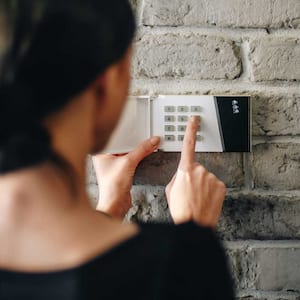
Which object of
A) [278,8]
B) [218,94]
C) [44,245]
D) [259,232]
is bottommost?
[259,232]

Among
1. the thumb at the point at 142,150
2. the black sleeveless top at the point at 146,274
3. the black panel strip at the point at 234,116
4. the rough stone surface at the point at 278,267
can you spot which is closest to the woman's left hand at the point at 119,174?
the thumb at the point at 142,150

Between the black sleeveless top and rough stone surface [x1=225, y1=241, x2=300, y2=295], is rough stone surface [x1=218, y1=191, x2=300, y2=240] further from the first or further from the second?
the black sleeveless top

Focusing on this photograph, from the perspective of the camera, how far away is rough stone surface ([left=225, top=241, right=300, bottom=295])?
1.04 metres

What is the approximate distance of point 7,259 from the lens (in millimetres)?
574

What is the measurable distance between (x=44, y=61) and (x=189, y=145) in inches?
18.8

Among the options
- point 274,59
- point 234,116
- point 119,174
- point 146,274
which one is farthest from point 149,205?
point 146,274

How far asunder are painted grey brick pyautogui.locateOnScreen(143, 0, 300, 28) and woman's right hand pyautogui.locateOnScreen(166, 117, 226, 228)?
0.17 metres

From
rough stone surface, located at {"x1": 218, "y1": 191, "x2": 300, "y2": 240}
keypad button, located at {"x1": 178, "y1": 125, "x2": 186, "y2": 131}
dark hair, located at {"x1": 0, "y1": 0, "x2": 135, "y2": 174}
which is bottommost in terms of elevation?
rough stone surface, located at {"x1": 218, "y1": 191, "x2": 300, "y2": 240}

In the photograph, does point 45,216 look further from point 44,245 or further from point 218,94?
point 218,94

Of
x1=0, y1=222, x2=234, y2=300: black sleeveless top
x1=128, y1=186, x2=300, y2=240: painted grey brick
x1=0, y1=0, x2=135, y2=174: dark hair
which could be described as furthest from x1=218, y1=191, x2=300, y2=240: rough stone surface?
x1=0, y1=0, x2=135, y2=174: dark hair

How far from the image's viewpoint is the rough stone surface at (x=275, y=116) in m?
1.03

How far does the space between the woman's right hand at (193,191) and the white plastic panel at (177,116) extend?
21 millimetres

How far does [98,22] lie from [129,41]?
5cm

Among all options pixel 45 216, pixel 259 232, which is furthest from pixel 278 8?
pixel 45 216
